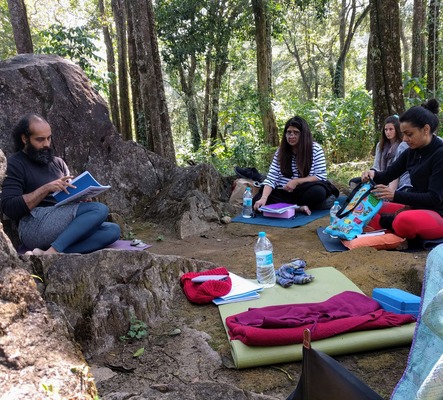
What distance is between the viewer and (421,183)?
3.69 metres

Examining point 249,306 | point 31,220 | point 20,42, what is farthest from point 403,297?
point 20,42

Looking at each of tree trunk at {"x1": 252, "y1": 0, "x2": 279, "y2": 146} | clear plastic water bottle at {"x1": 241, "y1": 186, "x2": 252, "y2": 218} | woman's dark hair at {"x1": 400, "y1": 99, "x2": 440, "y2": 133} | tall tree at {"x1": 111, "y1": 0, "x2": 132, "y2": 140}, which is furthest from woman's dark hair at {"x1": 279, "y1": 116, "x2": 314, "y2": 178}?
tall tree at {"x1": 111, "y1": 0, "x2": 132, "y2": 140}

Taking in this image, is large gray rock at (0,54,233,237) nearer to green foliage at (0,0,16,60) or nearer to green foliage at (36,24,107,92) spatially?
green foliage at (36,24,107,92)

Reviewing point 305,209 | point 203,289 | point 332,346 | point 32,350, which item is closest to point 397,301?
point 332,346

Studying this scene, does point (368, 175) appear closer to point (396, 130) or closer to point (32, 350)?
point (396, 130)

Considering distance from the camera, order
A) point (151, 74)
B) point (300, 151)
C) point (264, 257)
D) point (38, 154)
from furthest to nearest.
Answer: point (151, 74)
point (300, 151)
point (38, 154)
point (264, 257)

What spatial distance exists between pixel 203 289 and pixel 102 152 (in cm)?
316

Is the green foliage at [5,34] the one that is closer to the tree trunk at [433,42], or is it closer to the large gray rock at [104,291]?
the tree trunk at [433,42]

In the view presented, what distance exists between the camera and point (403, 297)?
241 centimetres

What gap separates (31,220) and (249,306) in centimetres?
182

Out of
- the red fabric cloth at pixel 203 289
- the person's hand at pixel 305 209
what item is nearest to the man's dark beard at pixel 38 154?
the red fabric cloth at pixel 203 289

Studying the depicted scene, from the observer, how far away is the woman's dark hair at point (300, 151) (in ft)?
16.6

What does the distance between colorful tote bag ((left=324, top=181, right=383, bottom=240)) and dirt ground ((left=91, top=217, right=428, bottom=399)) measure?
10.8 inches

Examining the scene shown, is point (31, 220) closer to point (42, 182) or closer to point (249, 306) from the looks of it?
point (42, 182)
